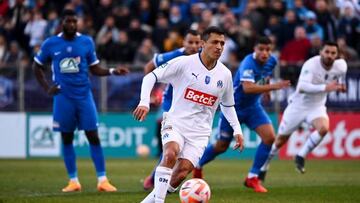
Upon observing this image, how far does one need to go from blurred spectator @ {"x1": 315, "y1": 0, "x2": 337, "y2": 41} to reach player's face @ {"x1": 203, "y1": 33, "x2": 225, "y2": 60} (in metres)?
14.2

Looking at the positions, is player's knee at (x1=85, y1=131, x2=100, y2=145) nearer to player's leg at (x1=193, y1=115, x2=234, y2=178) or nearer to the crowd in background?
player's leg at (x1=193, y1=115, x2=234, y2=178)

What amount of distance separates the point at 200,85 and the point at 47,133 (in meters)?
14.2

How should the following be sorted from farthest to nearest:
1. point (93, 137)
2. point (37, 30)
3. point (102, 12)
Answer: point (102, 12) → point (37, 30) → point (93, 137)

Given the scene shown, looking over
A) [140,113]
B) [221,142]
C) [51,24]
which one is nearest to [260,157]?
[221,142]

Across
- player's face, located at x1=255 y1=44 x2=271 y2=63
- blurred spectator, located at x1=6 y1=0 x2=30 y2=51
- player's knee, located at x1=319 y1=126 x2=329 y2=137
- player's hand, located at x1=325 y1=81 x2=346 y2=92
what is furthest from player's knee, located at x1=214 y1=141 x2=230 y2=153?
blurred spectator, located at x1=6 y1=0 x2=30 y2=51

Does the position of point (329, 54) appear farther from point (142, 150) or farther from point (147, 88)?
point (142, 150)

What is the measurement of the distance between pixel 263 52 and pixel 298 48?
9.88m

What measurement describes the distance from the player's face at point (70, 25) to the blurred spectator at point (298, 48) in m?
10.5

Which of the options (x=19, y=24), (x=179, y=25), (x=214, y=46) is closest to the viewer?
(x=214, y=46)

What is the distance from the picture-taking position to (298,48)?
991 inches

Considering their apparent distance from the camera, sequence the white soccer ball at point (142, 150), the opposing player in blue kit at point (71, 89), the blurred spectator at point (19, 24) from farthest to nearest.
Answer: the blurred spectator at point (19, 24) → the white soccer ball at point (142, 150) → the opposing player in blue kit at point (71, 89)

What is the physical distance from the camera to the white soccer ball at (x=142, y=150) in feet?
83.1

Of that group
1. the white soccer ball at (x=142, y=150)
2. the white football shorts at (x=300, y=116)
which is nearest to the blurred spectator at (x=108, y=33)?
the white soccer ball at (x=142, y=150)

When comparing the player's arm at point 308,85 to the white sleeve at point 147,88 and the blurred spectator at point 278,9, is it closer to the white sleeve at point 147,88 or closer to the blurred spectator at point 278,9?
the white sleeve at point 147,88
